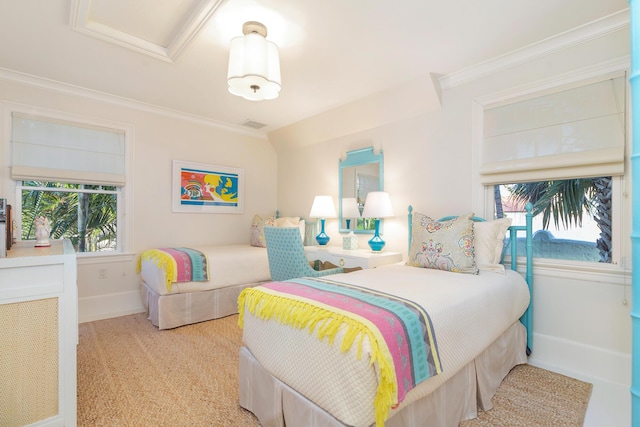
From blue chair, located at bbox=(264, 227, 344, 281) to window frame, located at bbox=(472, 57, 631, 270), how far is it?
1557 millimetres

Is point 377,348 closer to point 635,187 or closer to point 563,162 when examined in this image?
point 635,187

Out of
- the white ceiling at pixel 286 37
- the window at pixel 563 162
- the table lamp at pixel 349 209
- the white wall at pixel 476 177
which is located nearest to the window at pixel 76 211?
the white ceiling at pixel 286 37

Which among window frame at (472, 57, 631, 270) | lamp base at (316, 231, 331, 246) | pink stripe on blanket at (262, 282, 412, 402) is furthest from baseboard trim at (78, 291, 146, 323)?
window frame at (472, 57, 631, 270)

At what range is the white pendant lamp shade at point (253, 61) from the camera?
1.95 metres

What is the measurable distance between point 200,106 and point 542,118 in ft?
11.2

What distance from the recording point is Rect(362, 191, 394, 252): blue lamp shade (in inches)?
124

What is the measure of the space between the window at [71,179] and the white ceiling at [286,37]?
1.73 ft

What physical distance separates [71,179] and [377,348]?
3.55 m

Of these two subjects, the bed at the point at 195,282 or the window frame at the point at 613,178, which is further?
the bed at the point at 195,282

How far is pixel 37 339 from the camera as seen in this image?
148 cm

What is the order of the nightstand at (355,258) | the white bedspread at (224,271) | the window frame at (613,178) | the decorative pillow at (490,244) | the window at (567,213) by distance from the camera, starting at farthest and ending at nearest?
the white bedspread at (224,271), the nightstand at (355,258), the decorative pillow at (490,244), the window at (567,213), the window frame at (613,178)

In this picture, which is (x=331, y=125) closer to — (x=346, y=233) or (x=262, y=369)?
(x=346, y=233)

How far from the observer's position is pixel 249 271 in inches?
140

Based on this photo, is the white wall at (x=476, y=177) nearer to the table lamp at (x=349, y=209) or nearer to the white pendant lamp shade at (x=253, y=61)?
the table lamp at (x=349, y=209)
